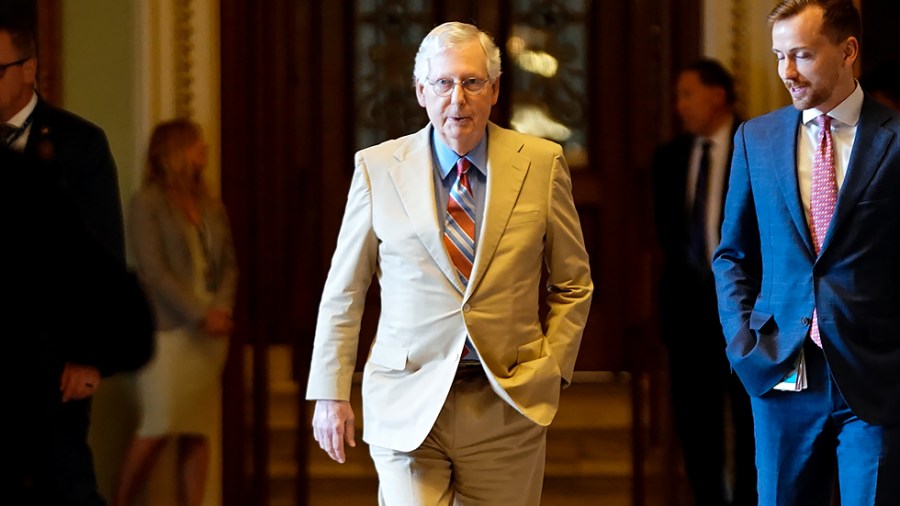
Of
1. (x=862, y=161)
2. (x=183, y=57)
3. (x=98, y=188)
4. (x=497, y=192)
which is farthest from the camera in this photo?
(x=183, y=57)

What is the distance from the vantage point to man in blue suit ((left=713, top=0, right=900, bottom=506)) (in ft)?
9.46

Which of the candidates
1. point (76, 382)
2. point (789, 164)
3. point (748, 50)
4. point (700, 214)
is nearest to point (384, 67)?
point (748, 50)

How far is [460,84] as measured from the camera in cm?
294

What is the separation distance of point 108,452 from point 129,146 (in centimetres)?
117

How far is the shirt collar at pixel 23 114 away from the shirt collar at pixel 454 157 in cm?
160

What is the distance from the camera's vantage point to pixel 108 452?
5.10 metres

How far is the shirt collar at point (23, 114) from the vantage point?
405 centimetres

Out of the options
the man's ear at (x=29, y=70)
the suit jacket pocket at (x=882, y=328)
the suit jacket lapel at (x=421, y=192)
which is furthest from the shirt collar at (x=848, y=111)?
the man's ear at (x=29, y=70)

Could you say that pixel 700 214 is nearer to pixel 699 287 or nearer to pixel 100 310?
pixel 699 287

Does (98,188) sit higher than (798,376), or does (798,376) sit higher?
(98,188)

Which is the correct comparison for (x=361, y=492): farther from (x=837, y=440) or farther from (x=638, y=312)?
(x=837, y=440)

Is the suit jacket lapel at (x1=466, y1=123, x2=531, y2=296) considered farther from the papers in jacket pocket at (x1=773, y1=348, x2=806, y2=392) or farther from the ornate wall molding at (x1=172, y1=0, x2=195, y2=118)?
the ornate wall molding at (x1=172, y1=0, x2=195, y2=118)

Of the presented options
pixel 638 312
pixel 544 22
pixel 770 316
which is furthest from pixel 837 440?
pixel 544 22

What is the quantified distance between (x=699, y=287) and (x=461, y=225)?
2.10m
